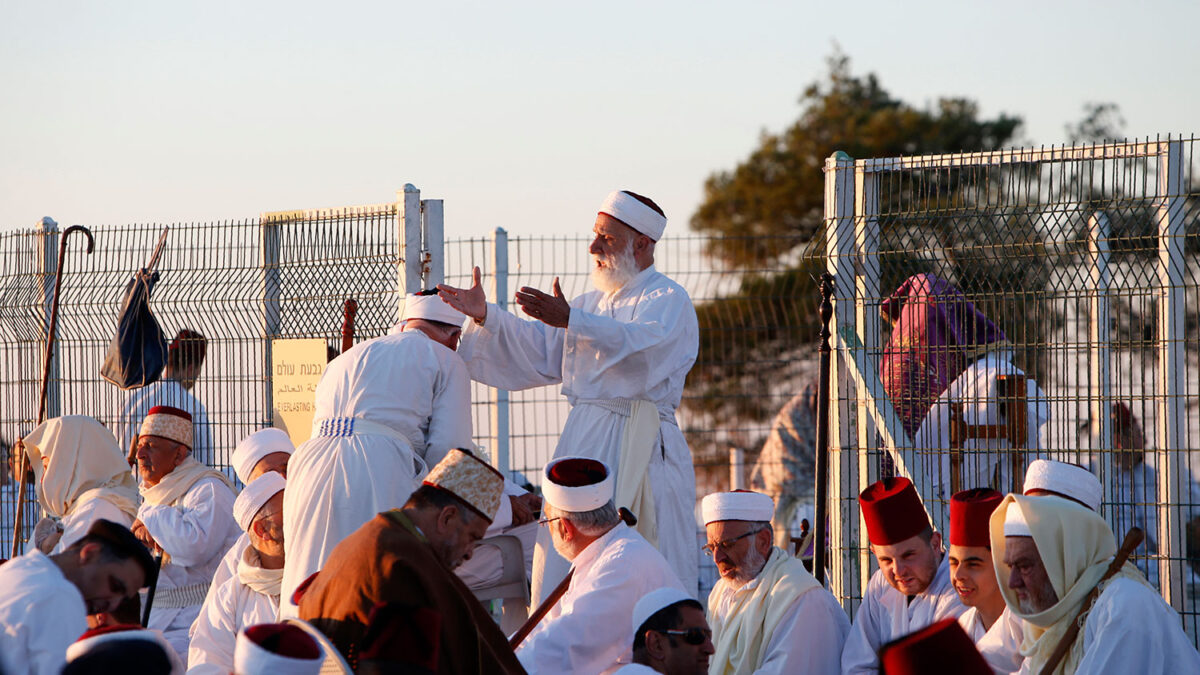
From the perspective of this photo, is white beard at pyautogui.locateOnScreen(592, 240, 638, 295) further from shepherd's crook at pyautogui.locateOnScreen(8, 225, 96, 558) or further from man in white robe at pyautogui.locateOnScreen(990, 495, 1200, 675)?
shepherd's crook at pyautogui.locateOnScreen(8, 225, 96, 558)

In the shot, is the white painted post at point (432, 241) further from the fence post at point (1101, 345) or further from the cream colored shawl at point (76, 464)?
the fence post at point (1101, 345)

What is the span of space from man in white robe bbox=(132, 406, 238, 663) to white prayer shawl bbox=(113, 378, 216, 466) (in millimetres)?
755

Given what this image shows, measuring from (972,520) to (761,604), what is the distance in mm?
963

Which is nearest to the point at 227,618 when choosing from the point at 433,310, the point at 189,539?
the point at 189,539

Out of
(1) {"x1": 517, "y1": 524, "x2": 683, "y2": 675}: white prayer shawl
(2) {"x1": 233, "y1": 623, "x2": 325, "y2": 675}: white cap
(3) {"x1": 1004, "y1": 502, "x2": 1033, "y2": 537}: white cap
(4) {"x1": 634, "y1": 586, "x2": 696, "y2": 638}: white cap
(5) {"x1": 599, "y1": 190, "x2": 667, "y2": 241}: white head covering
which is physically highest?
(5) {"x1": 599, "y1": 190, "x2": 667, "y2": 241}: white head covering

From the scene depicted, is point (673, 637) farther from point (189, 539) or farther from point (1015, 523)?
point (189, 539)

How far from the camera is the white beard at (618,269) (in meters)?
7.44

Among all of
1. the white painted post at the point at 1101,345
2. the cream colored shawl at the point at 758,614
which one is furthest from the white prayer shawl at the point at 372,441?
the white painted post at the point at 1101,345

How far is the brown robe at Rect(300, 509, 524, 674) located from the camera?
13.9 feet

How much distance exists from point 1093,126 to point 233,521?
2591 cm

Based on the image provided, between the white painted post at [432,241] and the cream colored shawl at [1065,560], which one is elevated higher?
the white painted post at [432,241]

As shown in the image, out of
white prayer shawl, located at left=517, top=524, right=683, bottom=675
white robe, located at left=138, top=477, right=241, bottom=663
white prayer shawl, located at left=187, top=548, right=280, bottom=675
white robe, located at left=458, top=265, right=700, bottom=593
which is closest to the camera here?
white prayer shawl, located at left=517, top=524, right=683, bottom=675

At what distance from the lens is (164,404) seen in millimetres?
9641

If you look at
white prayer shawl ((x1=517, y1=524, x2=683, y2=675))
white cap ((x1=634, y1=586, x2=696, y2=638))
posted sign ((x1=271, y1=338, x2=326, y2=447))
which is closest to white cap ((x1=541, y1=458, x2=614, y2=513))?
white prayer shawl ((x1=517, y1=524, x2=683, y2=675))
